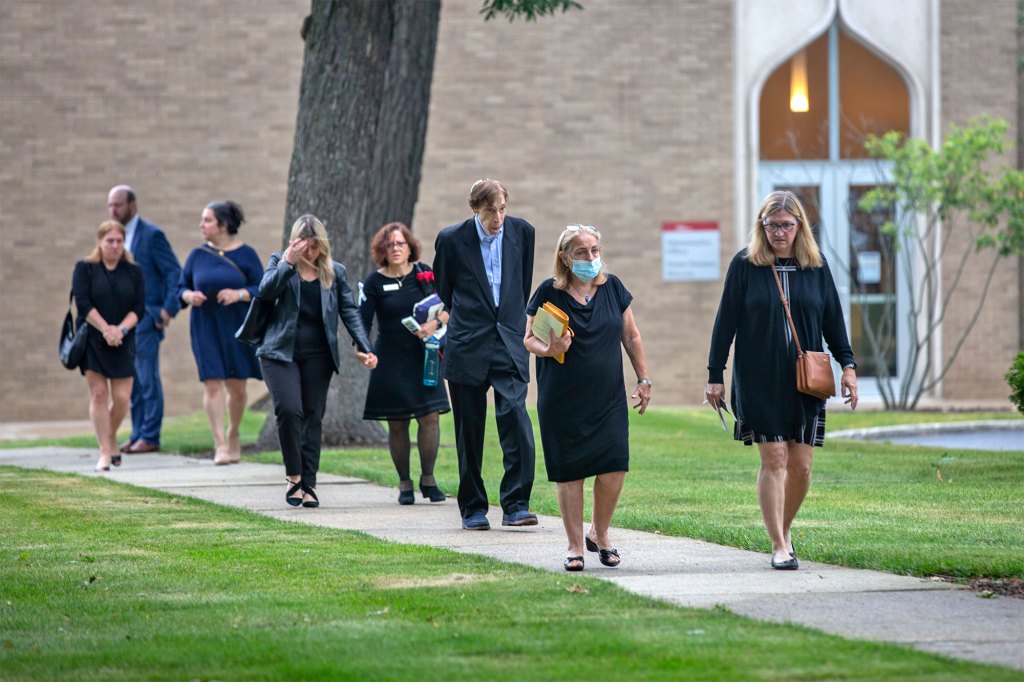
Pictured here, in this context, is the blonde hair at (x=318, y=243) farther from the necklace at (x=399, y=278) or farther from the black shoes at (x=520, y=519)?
the black shoes at (x=520, y=519)

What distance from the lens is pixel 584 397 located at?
276 inches

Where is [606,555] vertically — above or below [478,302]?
below

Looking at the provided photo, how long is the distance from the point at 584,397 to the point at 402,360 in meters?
2.94

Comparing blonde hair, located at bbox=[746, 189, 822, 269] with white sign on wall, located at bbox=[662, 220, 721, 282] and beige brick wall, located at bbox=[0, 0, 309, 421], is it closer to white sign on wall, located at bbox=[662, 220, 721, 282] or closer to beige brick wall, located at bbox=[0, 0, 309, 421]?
white sign on wall, located at bbox=[662, 220, 721, 282]

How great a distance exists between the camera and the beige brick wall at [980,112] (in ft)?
71.7

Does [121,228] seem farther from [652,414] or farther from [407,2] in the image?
[652,414]

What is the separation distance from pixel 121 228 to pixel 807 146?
12.6 m

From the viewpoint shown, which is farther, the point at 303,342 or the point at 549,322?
the point at 303,342

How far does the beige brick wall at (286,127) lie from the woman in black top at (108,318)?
9.38 metres

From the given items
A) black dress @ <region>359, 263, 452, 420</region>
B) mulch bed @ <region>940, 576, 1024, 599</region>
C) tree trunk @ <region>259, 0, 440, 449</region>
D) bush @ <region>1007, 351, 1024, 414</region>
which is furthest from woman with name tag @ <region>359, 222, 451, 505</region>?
bush @ <region>1007, 351, 1024, 414</region>

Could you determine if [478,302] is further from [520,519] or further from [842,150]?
[842,150]

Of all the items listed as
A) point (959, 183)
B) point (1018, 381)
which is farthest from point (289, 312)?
point (959, 183)

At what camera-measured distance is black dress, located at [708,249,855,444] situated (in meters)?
7.00

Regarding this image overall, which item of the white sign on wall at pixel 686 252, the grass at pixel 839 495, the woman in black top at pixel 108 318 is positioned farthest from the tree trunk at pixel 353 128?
the white sign on wall at pixel 686 252
